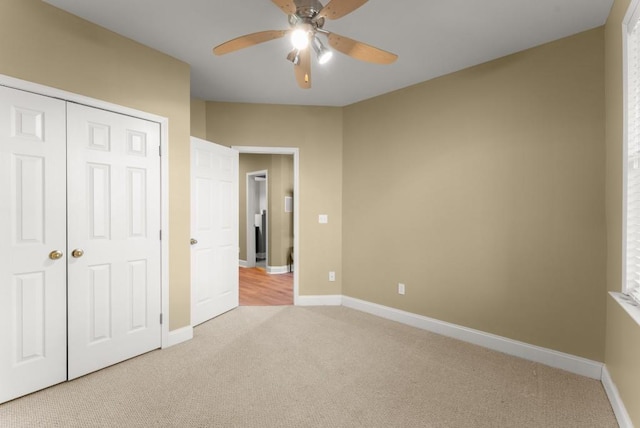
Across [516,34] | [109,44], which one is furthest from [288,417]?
[516,34]

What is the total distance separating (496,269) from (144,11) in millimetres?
3577

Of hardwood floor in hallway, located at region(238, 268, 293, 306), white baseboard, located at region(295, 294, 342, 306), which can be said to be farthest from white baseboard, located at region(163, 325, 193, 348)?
white baseboard, located at region(295, 294, 342, 306)

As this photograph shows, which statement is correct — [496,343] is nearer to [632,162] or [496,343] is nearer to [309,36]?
[632,162]

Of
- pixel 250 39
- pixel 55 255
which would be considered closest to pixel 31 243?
pixel 55 255

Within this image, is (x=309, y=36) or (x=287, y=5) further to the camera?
Answer: (x=309, y=36)

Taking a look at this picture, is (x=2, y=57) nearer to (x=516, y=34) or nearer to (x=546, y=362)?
(x=516, y=34)

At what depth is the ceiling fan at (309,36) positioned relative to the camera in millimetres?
1677

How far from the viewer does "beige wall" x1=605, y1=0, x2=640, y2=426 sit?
176 centimetres

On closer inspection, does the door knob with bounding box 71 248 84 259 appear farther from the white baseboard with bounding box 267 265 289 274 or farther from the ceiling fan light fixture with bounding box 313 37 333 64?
the white baseboard with bounding box 267 265 289 274

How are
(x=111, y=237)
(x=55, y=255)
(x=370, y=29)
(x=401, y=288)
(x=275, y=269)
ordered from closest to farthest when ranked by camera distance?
(x=55, y=255), (x=370, y=29), (x=111, y=237), (x=401, y=288), (x=275, y=269)

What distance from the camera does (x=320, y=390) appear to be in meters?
2.23

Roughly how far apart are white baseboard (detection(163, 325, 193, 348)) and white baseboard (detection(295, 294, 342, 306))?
58.3 inches

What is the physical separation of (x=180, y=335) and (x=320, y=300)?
181 centimetres

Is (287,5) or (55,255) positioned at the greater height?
(287,5)
